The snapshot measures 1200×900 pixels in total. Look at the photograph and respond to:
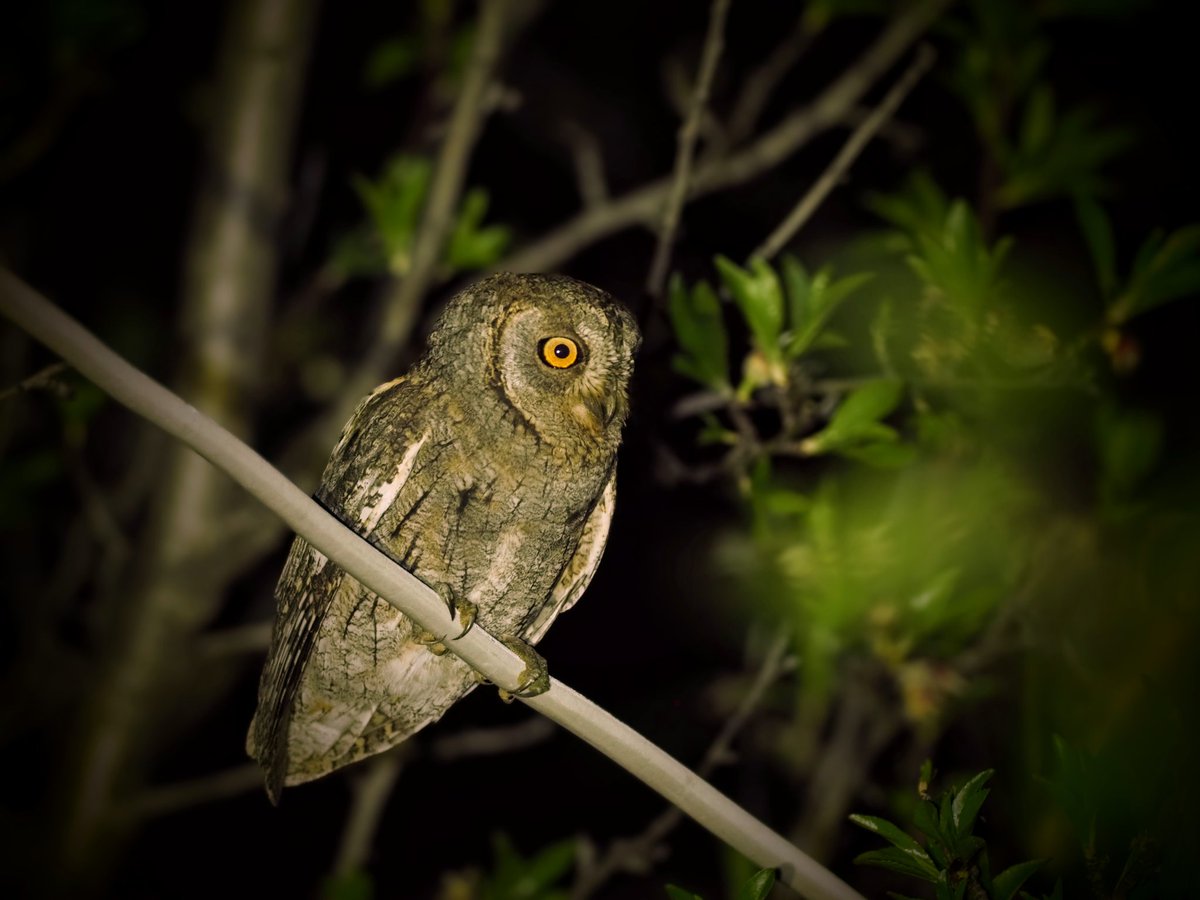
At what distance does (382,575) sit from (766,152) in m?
1.70

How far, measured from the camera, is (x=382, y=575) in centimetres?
91

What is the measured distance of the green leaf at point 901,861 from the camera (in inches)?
41.0

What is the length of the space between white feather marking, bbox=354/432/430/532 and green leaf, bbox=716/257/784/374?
0.60 m

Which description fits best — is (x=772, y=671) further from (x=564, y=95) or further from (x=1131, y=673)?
(x=564, y=95)

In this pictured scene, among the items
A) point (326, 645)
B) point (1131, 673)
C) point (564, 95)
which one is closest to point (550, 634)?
point (326, 645)

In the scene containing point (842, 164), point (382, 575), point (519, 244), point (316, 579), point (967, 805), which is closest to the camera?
point (382, 575)

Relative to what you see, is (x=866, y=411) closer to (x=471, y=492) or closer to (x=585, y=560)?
(x=585, y=560)

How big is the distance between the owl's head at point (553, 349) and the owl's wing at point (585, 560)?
179 millimetres

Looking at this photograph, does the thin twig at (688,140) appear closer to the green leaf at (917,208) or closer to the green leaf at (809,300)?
the green leaf at (809,300)

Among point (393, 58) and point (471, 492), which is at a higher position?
point (393, 58)

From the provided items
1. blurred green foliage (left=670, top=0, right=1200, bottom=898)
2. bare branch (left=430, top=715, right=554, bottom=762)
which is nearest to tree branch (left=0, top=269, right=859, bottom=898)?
blurred green foliage (left=670, top=0, right=1200, bottom=898)

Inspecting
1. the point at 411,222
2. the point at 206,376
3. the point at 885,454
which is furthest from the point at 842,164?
the point at 206,376

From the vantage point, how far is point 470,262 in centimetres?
211

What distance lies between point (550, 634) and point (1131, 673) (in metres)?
1.70
